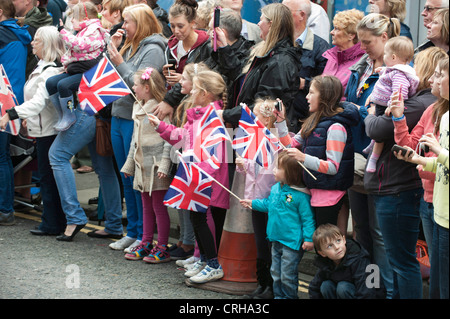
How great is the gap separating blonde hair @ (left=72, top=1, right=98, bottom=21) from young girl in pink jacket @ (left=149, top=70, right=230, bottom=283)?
224 cm

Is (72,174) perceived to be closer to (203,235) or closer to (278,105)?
(203,235)

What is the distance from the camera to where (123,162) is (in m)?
7.53

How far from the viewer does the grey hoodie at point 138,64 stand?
7277 mm

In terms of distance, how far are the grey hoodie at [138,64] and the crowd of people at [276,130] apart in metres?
0.01

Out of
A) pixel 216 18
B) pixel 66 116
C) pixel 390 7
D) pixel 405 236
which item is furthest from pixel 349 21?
pixel 66 116

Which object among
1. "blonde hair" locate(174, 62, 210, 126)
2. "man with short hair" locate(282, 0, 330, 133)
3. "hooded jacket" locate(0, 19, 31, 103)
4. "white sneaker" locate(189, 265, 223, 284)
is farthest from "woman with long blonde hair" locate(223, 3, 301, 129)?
"hooded jacket" locate(0, 19, 31, 103)

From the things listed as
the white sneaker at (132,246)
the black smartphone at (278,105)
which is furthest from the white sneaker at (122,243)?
the black smartphone at (278,105)

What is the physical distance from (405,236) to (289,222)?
2.97ft

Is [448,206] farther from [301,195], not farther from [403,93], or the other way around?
[301,195]

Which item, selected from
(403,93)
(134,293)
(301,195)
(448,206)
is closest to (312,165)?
(301,195)

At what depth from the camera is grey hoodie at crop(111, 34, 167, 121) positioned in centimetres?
728

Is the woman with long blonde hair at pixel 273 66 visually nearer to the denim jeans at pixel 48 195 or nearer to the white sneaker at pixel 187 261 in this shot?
the white sneaker at pixel 187 261

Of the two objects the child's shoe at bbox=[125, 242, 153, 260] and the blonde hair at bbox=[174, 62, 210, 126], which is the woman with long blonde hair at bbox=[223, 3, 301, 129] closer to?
the blonde hair at bbox=[174, 62, 210, 126]

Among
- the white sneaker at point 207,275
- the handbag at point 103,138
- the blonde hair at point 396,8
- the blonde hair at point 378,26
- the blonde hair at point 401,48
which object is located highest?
the blonde hair at point 396,8
